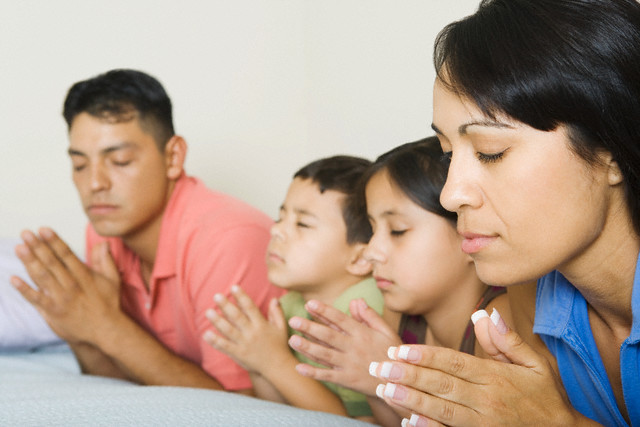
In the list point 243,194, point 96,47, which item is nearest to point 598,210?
point 243,194

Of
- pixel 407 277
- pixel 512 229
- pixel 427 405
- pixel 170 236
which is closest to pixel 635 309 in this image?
pixel 512 229

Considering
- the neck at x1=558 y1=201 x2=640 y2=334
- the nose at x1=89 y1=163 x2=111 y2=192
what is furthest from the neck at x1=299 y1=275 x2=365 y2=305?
the neck at x1=558 y1=201 x2=640 y2=334

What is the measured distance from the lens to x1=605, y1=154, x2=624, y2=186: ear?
2.67 feet

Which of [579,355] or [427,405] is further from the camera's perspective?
[579,355]

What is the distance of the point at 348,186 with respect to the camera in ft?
5.03

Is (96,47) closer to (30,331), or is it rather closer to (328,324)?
(30,331)

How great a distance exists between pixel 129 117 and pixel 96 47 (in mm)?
750

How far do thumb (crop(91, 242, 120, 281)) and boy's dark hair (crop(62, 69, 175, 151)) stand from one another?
0.31 meters

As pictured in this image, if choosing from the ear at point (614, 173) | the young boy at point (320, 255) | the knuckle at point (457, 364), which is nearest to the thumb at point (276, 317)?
the young boy at point (320, 255)

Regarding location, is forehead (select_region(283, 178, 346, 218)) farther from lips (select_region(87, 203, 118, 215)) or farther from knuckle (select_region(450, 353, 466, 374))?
knuckle (select_region(450, 353, 466, 374))

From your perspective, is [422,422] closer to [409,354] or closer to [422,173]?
[409,354]

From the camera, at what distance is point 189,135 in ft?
8.21

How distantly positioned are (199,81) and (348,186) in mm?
1148

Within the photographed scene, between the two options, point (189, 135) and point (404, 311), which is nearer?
point (404, 311)
